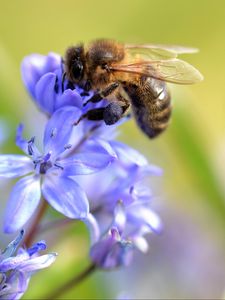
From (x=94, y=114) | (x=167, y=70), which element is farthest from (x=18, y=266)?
(x=167, y=70)

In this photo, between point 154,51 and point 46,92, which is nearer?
point 46,92

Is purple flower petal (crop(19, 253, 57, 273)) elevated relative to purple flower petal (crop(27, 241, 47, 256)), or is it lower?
lower

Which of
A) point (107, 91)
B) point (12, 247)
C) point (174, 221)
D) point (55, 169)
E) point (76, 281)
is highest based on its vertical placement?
point (107, 91)

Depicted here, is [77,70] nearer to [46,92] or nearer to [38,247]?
[46,92]

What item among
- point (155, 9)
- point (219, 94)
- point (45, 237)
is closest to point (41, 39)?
point (155, 9)

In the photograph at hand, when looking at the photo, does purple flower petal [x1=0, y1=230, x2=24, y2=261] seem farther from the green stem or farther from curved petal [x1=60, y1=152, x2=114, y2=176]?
the green stem

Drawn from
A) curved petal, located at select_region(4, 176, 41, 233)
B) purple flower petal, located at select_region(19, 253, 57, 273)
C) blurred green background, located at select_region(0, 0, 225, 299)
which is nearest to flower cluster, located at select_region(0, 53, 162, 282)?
curved petal, located at select_region(4, 176, 41, 233)

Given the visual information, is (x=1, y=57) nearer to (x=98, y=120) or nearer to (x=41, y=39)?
(x=98, y=120)

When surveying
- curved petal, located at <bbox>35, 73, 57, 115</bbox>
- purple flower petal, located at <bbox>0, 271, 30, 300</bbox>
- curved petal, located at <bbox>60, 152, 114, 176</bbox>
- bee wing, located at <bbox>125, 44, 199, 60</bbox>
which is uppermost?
bee wing, located at <bbox>125, 44, 199, 60</bbox>
